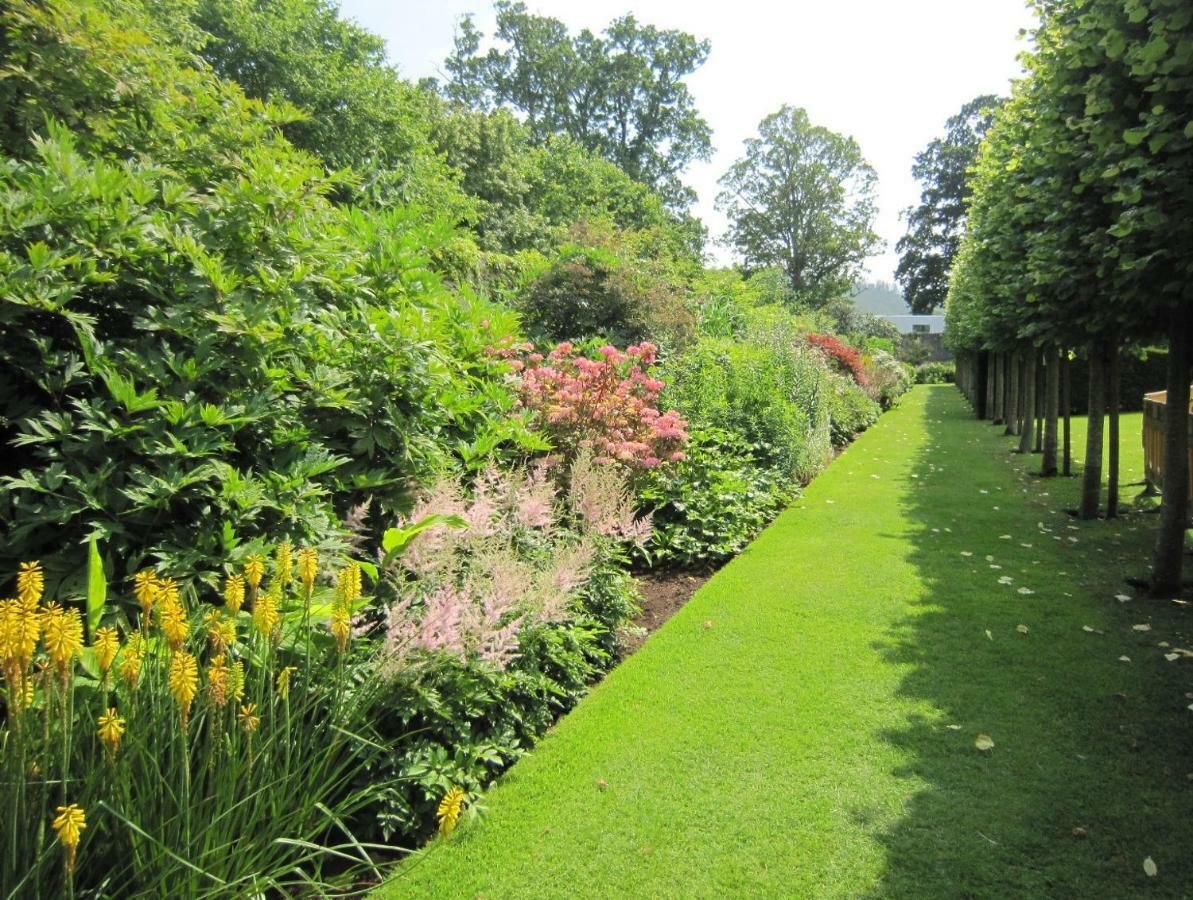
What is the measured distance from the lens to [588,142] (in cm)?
3897

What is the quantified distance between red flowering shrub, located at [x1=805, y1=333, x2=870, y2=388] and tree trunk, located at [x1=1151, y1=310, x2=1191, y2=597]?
12.2m

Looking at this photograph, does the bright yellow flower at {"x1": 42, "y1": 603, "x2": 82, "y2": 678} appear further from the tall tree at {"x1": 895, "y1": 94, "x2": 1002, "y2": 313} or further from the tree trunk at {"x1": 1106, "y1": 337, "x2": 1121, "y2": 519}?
the tall tree at {"x1": 895, "y1": 94, "x2": 1002, "y2": 313}

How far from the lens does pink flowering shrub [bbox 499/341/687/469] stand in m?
6.03

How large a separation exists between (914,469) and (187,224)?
11291 millimetres

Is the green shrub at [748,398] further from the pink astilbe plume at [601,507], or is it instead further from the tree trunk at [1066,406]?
the tree trunk at [1066,406]

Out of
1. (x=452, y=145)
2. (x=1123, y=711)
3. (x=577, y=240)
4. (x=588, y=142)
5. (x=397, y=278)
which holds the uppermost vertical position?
(x=588, y=142)

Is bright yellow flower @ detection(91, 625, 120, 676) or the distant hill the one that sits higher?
the distant hill

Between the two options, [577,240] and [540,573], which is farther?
[577,240]

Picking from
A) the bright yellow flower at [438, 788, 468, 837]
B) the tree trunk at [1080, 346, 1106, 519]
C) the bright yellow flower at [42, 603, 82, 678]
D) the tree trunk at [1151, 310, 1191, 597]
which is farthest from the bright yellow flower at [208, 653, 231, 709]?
the tree trunk at [1080, 346, 1106, 519]

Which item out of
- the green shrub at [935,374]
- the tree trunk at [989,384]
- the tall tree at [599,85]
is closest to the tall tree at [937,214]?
the green shrub at [935,374]

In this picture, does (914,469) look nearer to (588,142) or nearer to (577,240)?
(577,240)

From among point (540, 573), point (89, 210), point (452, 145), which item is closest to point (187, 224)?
point (89, 210)

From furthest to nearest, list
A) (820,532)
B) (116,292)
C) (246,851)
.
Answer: (820,532) → (116,292) → (246,851)

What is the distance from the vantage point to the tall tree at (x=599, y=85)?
37.6 meters
